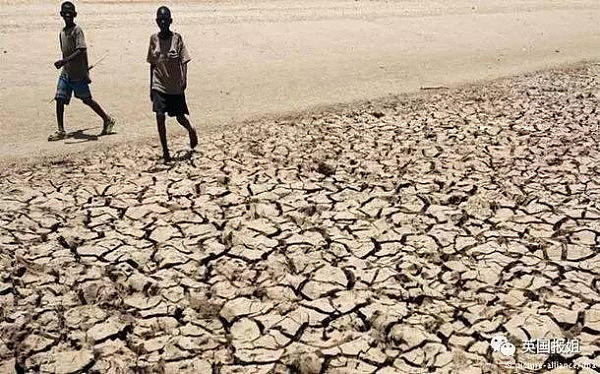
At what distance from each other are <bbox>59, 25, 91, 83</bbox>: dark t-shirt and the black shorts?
1122 mm

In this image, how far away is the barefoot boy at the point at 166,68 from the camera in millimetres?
5547

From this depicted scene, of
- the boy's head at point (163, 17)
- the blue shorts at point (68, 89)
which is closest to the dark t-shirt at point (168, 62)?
the boy's head at point (163, 17)

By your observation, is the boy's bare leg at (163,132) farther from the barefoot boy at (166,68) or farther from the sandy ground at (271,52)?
the sandy ground at (271,52)

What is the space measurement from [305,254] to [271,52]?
25.0ft

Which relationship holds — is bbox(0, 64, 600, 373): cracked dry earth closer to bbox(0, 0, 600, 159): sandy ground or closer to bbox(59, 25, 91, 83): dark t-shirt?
bbox(59, 25, 91, 83): dark t-shirt

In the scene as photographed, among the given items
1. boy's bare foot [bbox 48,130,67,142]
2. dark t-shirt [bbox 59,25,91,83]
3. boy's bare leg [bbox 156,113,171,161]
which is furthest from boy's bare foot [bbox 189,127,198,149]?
boy's bare foot [bbox 48,130,67,142]

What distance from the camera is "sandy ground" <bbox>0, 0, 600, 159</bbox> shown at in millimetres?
7832

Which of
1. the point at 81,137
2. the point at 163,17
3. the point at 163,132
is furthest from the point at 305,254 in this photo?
the point at 81,137

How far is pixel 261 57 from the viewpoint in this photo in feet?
36.0

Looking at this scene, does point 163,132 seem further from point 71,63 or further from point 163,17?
point 71,63

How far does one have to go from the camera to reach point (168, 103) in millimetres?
5789

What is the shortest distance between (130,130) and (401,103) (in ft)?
11.7

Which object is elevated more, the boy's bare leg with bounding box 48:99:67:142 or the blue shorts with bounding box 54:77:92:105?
the blue shorts with bounding box 54:77:92:105

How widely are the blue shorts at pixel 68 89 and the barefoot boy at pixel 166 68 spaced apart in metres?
1.14
